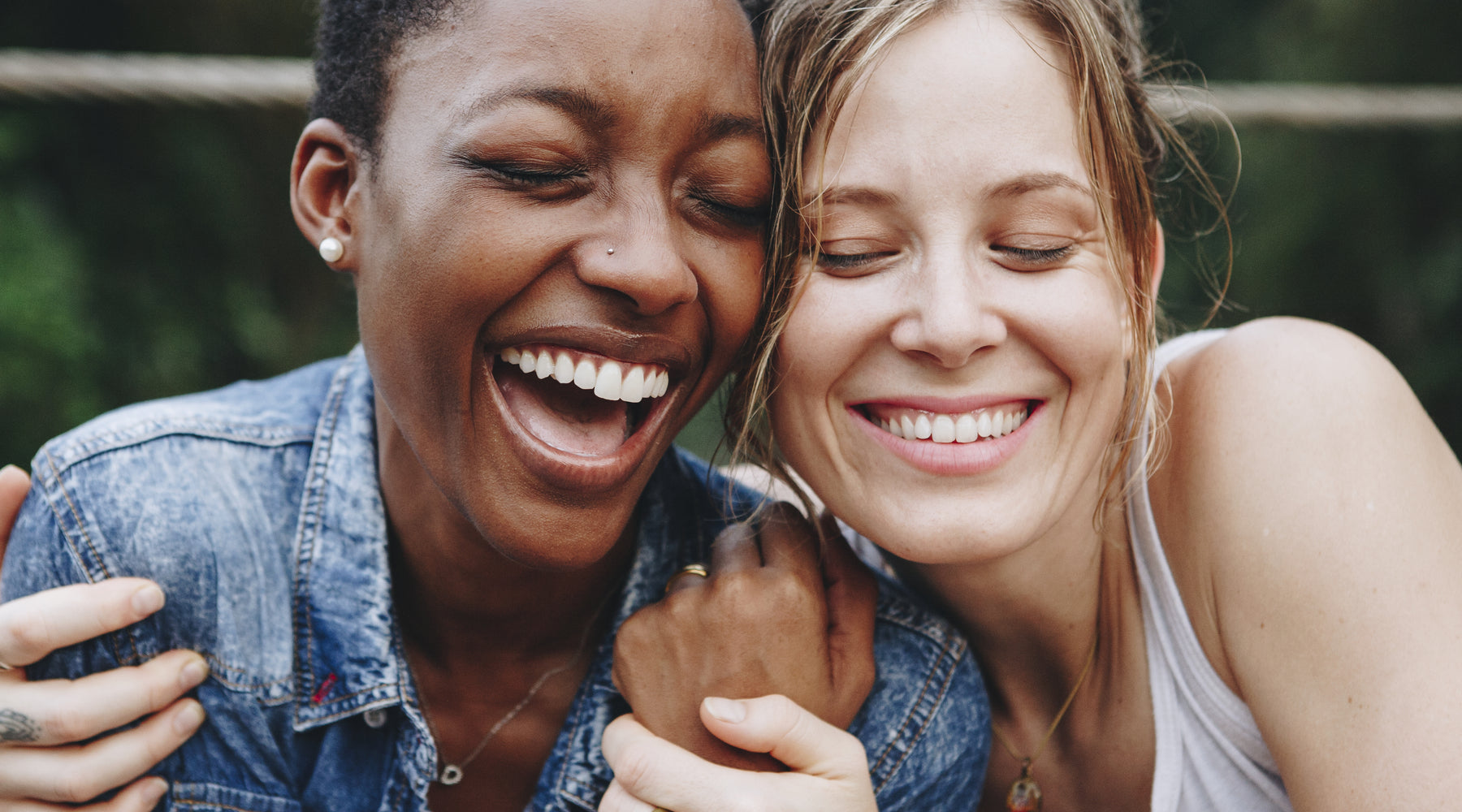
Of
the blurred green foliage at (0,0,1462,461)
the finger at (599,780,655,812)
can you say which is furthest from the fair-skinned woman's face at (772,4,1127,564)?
the blurred green foliage at (0,0,1462,461)

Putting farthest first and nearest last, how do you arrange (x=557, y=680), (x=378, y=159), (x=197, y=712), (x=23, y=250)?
(x=23, y=250) < (x=557, y=680) < (x=197, y=712) < (x=378, y=159)

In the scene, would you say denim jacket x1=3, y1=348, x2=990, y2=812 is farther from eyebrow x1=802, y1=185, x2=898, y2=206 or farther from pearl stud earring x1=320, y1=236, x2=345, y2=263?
eyebrow x1=802, y1=185, x2=898, y2=206

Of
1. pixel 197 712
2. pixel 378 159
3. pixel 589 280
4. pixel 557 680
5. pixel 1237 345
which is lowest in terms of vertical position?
pixel 557 680

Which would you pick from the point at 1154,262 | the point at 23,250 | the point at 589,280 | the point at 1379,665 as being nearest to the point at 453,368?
the point at 589,280

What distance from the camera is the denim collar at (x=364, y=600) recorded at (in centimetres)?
197

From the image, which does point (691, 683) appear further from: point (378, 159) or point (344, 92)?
point (344, 92)

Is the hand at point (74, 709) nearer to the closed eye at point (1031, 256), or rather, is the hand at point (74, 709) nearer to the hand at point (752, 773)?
the hand at point (752, 773)

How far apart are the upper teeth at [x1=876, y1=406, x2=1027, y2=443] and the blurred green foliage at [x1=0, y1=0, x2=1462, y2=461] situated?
2738 millimetres

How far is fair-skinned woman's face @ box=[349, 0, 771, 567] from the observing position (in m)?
1.60

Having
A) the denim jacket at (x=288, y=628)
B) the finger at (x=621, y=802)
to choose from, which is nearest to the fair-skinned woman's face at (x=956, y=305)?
the denim jacket at (x=288, y=628)

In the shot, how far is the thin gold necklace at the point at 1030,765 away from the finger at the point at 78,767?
57.1 inches

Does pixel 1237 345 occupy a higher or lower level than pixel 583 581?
higher

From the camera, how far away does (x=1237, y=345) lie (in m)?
1.96

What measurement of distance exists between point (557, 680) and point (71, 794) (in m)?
0.79
